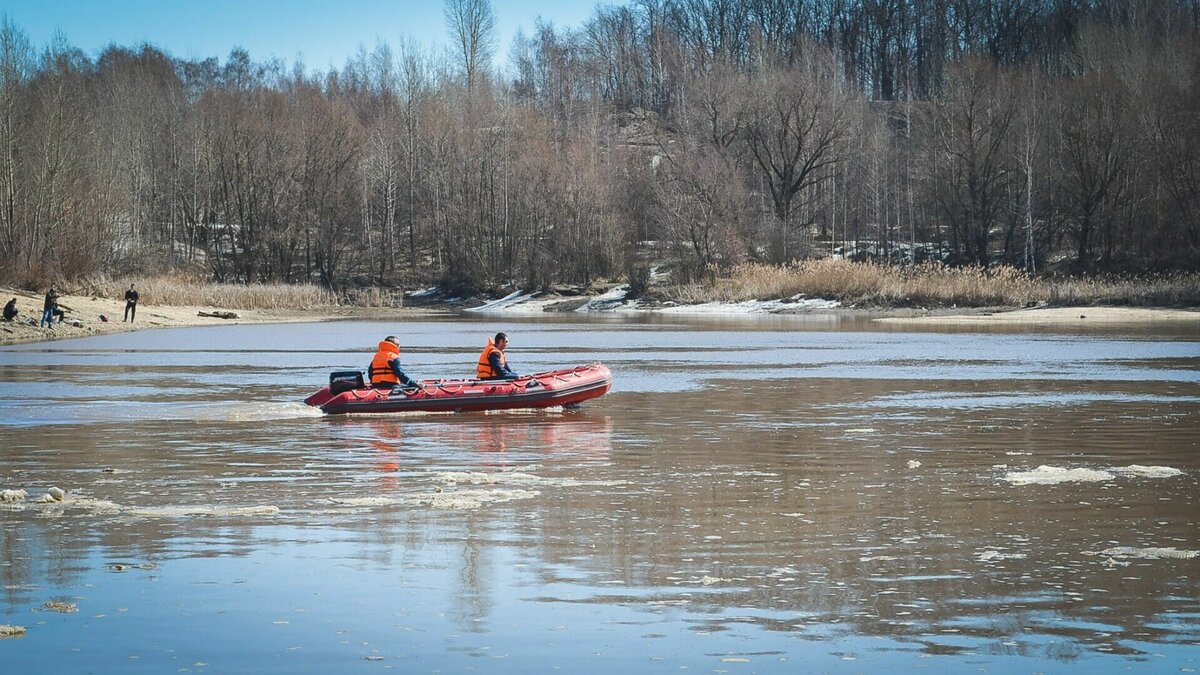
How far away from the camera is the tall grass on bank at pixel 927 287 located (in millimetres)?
51781

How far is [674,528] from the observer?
36.9 ft

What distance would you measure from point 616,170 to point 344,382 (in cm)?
5820

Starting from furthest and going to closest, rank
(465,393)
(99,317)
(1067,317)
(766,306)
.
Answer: (766,306)
(1067,317)
(99,317)
(465,393)

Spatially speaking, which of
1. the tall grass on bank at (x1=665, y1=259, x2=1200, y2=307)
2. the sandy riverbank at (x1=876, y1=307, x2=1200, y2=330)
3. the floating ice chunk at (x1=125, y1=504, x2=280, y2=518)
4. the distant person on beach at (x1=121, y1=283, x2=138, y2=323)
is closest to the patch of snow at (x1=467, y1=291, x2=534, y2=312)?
the tall grass on bank at (x1=665, y1=259, x2=1200, y2=307)

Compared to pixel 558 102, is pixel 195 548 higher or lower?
lower

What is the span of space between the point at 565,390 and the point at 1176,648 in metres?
14.0

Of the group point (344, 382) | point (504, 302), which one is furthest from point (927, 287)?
point (344, 382)

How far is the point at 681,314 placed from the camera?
60969 millimetres

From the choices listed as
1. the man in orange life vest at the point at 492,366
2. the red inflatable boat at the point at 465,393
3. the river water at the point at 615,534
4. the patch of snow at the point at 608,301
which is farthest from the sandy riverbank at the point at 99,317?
the man in orange life vest at the point at 492,366

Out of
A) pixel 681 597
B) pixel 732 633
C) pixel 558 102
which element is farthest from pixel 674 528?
pixel 558 102

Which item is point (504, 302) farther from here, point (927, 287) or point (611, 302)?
point (927, 287)

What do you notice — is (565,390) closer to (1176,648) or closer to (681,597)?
(681,597)

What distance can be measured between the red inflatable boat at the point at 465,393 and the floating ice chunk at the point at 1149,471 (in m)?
8.93

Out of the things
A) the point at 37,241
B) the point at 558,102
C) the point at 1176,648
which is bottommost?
the point at 1176,648
